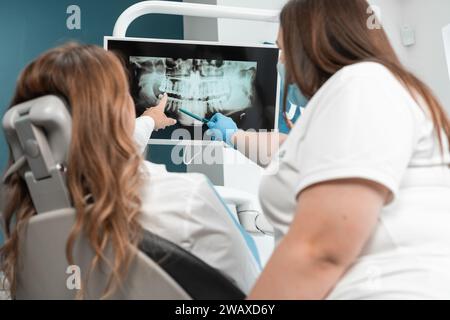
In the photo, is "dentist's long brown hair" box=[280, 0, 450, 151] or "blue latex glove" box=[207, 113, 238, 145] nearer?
"dentist's long brown hair" box=[280, 0, 450, 151]

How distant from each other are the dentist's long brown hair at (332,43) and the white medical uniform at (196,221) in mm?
292

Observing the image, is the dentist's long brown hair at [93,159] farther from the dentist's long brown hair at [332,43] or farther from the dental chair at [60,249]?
the dentist's long brown hair at [332,43]

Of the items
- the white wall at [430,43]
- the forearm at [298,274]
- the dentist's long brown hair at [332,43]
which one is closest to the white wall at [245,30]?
the white wall at [430,43]

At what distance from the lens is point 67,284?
0.82 meters

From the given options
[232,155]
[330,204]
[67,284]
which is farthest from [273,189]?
[232,155]

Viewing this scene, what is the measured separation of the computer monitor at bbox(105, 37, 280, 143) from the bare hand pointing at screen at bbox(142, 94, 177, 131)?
0.09 ft

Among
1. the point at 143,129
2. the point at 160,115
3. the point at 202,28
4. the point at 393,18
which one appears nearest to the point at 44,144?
the point at 143,129

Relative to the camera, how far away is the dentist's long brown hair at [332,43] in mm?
903

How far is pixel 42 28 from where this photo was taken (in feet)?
10.1

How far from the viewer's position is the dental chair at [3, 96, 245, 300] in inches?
31.2

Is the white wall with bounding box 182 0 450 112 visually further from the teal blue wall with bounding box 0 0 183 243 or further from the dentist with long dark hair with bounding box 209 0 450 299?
the dentist with long dark hair with bounding box 209 0 450 299

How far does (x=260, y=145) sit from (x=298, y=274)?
0.99 meters

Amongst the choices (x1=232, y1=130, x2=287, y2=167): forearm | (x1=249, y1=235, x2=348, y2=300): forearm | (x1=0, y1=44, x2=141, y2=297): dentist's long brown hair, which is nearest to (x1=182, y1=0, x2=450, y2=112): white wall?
(x1=232, y1=130, x2=287, y2=167): forearm
